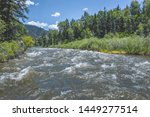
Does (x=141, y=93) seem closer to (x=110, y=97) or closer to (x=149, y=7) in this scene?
(x=110, y=97)

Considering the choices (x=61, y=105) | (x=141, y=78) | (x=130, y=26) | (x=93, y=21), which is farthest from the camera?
(x=93, y=21)

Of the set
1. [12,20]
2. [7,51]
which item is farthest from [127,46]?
[7,51]

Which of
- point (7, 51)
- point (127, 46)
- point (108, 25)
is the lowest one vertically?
point (127, 46)

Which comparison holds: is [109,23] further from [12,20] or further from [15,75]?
[15,75]

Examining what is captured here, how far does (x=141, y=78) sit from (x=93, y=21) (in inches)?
4118

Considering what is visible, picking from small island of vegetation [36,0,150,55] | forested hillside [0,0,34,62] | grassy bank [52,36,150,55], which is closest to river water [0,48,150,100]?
forested hillside [0,0,34,62]

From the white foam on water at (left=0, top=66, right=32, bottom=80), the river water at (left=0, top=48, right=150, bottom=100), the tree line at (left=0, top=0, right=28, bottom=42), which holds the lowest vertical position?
the river water at (left=0, top=48, right=150, bottom=100)

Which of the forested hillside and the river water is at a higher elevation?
the forested hillside

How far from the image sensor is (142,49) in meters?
49.4

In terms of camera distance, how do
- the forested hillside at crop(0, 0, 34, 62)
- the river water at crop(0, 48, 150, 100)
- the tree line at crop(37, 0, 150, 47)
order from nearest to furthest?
1. the river water at crop(0, 48, 150, 100)
2. the forested hillside at crop(0, 0, 34, 62)
3. the tree line at crop(37, 0, 150, 47)

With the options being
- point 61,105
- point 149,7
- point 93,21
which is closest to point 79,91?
point 61,105

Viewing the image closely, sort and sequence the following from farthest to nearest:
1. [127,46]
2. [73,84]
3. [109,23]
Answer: [109,23] → [127,46] → [73,84]

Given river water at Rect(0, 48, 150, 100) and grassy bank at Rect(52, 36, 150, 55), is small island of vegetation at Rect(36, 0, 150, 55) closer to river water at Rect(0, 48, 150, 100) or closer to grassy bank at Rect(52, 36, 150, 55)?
grassy bank at Rect(52, 36, 150, 55)

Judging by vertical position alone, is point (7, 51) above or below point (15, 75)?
above
